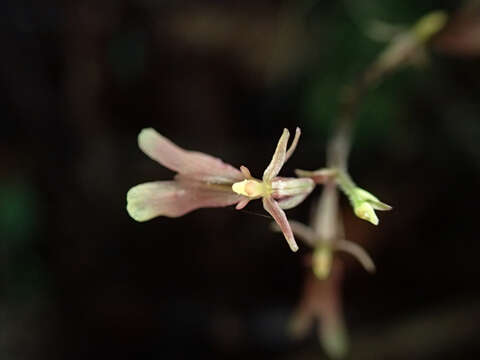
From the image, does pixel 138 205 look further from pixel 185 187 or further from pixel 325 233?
pixel 325 233

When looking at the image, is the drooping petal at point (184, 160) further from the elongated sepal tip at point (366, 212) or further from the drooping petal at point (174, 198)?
the elongated sepal tip at point (366, 212)

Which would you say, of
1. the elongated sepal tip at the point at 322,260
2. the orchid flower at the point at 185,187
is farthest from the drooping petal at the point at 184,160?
the elongated sepal tip at the point at 322,260

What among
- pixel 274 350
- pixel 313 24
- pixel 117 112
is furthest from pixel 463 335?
pixel 117 112

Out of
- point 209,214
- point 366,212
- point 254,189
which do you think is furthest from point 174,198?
point 209,214

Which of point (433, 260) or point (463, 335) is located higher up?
point (433, 260)

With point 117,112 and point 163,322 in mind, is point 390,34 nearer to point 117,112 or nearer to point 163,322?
point 117,112

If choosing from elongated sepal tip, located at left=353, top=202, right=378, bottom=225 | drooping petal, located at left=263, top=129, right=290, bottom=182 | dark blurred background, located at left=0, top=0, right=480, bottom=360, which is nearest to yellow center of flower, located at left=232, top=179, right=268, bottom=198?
drooping petal, located at left=263, top=129, right=290, bottom=182

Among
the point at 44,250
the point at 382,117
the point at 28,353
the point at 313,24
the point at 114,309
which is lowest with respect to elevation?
the point at 28,353
